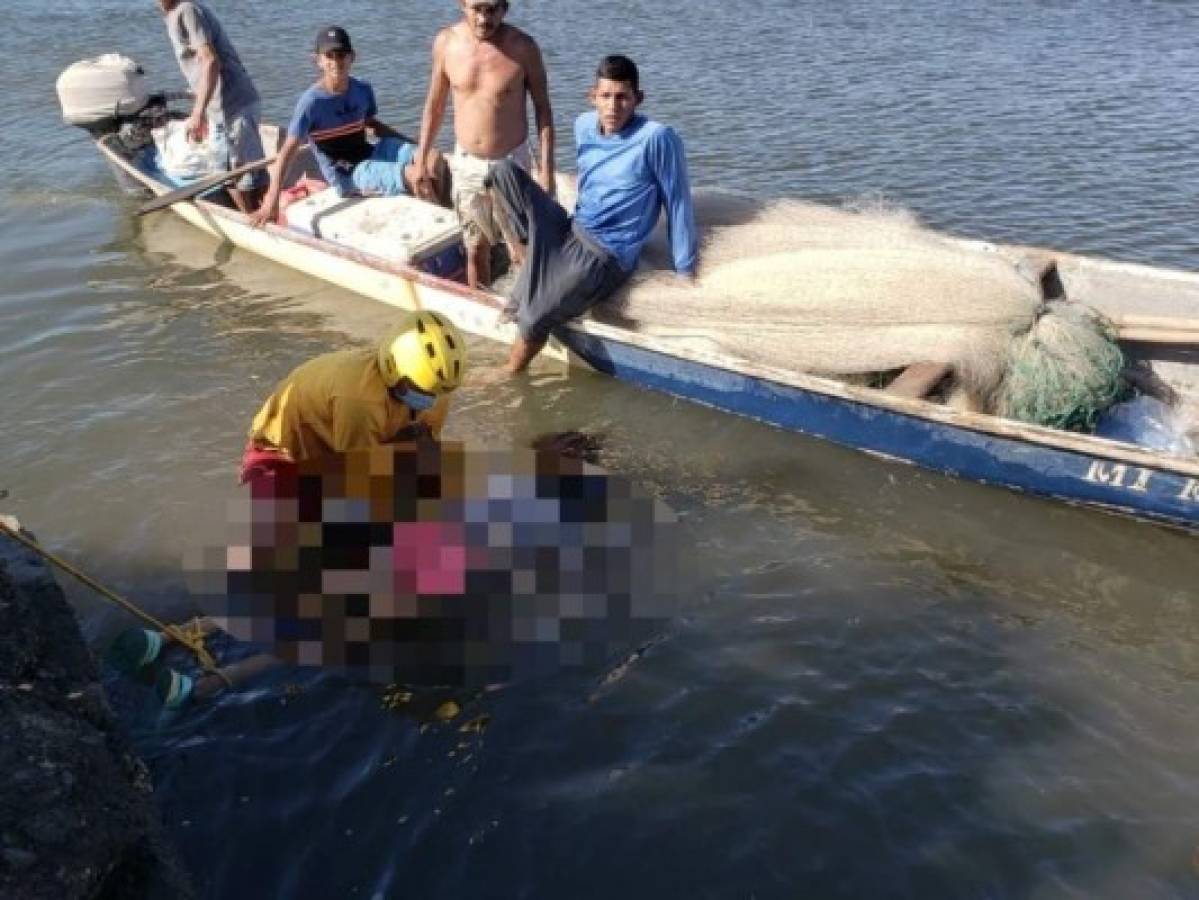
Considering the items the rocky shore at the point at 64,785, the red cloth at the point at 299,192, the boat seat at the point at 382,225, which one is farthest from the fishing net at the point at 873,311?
the rocky shore at the point at 64,785

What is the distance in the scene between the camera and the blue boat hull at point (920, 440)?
5.54m

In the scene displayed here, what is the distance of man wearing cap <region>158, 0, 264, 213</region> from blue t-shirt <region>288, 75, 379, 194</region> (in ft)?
3.23

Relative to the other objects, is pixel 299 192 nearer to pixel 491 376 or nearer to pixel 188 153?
pixel 188 153

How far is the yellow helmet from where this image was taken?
4.05 metres

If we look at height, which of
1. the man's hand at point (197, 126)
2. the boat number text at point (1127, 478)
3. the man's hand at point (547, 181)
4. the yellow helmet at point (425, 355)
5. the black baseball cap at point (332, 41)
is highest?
the black baseball cap at point (332, 41)

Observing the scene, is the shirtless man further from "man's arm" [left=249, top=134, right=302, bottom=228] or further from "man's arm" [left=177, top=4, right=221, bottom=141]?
"man's arm" [left=177, top=4, right=221, bottom=141]

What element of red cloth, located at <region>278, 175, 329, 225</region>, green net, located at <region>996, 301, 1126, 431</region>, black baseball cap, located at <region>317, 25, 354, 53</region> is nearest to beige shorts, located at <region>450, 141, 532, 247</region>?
black baseball cap, located at <region>317, 25, 354, 53</region>

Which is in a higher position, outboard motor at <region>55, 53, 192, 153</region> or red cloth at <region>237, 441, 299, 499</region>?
outboard motor at <region>55, 53, 192, 153</region>

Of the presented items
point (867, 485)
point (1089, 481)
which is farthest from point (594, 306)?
point (1089, 481)

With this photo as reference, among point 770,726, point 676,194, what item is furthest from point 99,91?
point 770,726

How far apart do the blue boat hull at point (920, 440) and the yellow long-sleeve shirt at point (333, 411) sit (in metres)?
2.89

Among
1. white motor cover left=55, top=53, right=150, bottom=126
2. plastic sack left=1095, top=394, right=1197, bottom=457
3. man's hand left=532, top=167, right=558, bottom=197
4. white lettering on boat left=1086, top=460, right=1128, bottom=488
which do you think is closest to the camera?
white lettering on boat left=1086, top=460, right=1128, bottom=488

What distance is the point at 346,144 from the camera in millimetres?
8773

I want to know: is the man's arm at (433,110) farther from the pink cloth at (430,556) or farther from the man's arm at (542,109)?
the pink cloth at (430,556)
